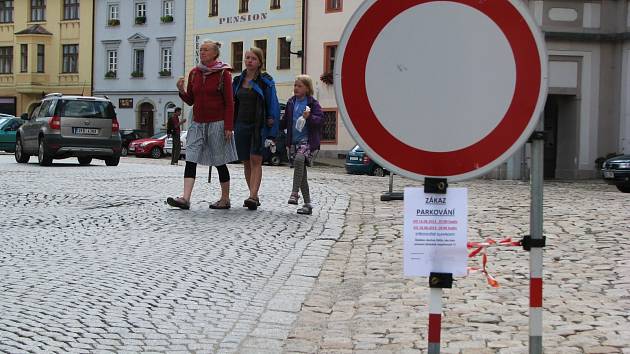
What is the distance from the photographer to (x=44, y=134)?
2347 cm

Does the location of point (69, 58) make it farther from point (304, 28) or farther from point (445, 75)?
point (445, 75)

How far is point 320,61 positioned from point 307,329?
136ft

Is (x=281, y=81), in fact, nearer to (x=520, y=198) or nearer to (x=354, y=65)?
(x=520, y=198)

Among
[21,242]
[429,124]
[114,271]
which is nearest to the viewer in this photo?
[429,124]

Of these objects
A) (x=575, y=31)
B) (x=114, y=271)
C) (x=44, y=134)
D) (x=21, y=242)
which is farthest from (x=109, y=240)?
(x=575, y=31)

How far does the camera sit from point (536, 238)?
320 centimetres

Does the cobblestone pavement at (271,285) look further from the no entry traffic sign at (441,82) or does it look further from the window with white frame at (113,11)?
the window with white frame at (113,11)

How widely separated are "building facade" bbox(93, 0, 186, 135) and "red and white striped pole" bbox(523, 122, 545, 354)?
51744 mm

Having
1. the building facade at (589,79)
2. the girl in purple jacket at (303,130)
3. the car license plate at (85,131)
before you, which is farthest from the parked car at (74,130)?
the girl in purple jacket at (303,130)

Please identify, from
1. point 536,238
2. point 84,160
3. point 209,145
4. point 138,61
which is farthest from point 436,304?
point 138,61

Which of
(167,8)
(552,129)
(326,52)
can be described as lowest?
(552,129)

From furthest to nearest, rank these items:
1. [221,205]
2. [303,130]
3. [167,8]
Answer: [167,8]
[221,205]
[303,130]

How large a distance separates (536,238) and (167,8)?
55.4 meters

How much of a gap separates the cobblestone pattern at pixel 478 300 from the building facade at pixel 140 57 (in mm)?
46242
